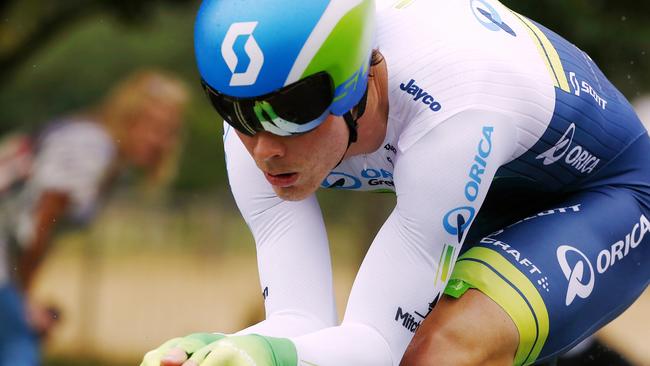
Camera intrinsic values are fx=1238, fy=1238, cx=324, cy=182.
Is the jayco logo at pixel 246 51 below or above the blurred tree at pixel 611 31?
above

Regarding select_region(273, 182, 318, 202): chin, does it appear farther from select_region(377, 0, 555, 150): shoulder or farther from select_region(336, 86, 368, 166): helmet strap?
select_region(377, 0, 555, 150): shoulder

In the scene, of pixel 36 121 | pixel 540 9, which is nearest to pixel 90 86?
pixel 36 121

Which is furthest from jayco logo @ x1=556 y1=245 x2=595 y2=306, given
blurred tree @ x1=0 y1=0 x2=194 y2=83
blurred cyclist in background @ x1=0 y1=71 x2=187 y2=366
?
blurred tree @ x1=0 y1=0 x2=194 y2=83

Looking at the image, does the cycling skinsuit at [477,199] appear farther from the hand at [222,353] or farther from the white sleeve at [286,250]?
the hand at [222,353]

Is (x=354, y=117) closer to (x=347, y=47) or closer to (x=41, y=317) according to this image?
(x=347, y=47)

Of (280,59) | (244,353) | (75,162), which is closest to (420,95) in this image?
(280,59)

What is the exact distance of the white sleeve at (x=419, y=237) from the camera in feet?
12.6

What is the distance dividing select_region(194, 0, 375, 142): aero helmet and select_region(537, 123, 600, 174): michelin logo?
91 cm

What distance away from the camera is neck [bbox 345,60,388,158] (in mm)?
4027

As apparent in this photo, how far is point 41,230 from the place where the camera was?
12.4m

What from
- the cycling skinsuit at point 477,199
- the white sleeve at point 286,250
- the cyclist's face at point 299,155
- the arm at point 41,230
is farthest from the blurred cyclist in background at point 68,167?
the cyclist's face at point 299,155

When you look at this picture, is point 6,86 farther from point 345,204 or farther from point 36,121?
A: point 345,204

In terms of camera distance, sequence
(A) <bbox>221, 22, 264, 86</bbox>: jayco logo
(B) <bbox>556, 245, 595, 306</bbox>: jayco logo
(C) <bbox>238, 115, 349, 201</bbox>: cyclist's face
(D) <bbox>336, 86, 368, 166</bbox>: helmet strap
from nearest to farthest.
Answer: (A) <bbox>221, 22, 264, 86</bbox>: jayco logo < (C) <bbox>238, 115, 349, 201</bbox>: cyclist's face < (D) <bbox>336, 86, 368, 166</bbox>: helmet strap < (B) <bbox>556, 245, 595, 306</bbox>: jayco logo

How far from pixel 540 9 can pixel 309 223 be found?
7.08 meters
